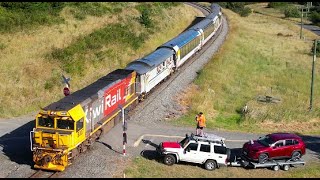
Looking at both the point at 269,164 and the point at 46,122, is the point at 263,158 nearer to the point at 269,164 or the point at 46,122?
the point at 269,164

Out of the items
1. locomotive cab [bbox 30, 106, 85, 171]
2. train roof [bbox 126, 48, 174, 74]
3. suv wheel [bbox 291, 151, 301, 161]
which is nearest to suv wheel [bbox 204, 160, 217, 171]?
suv wheel [bbox 291, 151, 301, 161]

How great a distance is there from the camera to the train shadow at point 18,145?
80.1ft

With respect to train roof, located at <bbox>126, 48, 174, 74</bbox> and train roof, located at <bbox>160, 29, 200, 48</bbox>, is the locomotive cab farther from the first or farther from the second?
train roof, located at <bbox>160, 29, 200, 48</bbox>

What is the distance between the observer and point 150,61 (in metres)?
35.7

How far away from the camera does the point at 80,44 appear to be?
49.5 metres

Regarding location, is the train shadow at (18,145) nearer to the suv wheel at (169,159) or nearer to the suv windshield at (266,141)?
the suv wheel at (169,159)

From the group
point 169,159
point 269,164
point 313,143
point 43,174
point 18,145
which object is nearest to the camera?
point 43,174

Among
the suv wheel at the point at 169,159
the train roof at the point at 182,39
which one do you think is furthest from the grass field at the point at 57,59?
the suv wheel at the point at 169,159

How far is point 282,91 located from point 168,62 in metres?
11.1

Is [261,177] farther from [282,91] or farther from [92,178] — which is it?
[282,91]

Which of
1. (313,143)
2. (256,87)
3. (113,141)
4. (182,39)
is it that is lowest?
(256,87)

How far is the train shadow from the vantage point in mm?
24419

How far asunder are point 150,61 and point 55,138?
15122 mm

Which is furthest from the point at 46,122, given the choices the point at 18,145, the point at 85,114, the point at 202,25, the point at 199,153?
the point at 202,25
